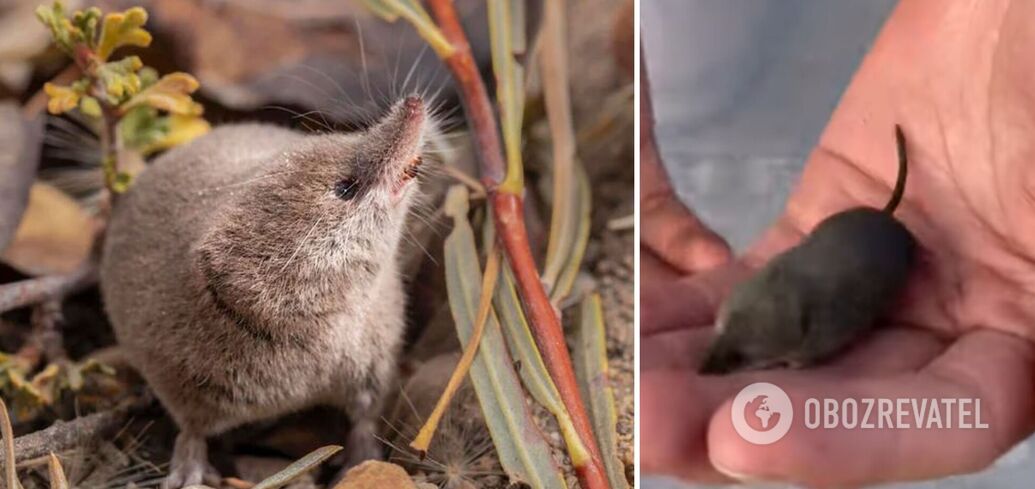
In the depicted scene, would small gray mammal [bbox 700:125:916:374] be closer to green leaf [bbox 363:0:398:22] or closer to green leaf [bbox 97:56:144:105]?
green leaf [bbox 363:0:398:22]

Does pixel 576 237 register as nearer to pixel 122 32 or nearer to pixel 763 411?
pixel 763 411

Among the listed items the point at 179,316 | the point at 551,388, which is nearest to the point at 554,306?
the point at 551,388

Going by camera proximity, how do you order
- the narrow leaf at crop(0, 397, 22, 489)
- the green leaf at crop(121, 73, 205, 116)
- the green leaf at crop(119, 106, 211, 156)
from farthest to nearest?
the green leaf at crop(119, 106, 211, 156) < the green leaf at crop(121, 73, 205, 116) < the narrow leaf at crop(0, 397, 22, 489)

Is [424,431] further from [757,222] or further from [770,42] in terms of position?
[770,42]

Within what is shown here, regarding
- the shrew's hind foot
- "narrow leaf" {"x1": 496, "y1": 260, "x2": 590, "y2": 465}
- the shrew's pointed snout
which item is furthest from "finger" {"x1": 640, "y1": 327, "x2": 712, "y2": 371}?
the shrew's hind foot

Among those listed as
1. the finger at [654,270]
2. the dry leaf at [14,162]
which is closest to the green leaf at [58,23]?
the dry leaf at [14,162]

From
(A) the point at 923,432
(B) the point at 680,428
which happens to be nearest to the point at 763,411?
(B) the point at 680,428
